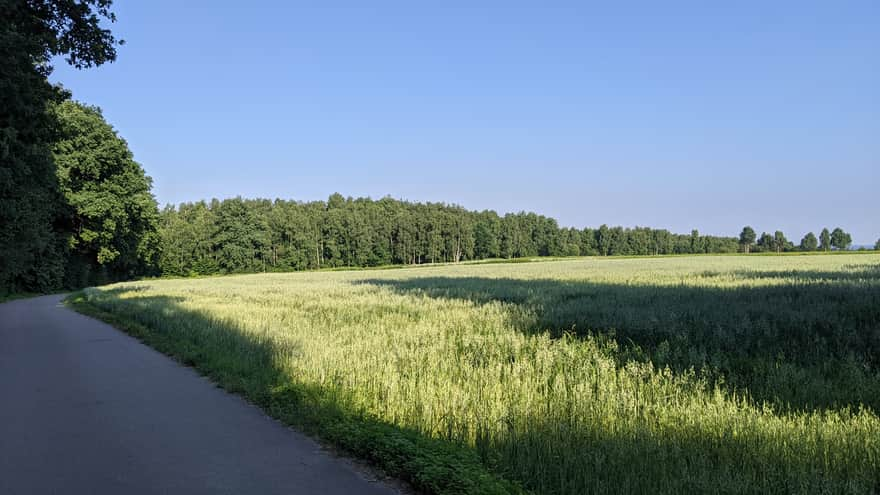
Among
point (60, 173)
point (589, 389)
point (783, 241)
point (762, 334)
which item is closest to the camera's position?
point (589, 389)

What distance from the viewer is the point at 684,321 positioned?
11.8 meters

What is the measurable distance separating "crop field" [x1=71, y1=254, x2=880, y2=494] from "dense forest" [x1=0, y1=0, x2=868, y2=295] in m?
8.65

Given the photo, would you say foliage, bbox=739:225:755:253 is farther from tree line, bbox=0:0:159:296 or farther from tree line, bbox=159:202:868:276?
tree line, bbox=0:0:159:296

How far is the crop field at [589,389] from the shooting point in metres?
4.76

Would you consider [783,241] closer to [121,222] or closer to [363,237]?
[363,237]

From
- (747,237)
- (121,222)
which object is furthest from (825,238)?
(121,222)

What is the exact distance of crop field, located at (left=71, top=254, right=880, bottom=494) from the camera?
15.6ft

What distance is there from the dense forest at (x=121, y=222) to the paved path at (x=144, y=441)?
30.9ft

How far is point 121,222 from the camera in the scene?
5066 centimetres

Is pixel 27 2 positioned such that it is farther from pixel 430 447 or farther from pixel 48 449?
pixel 430 447

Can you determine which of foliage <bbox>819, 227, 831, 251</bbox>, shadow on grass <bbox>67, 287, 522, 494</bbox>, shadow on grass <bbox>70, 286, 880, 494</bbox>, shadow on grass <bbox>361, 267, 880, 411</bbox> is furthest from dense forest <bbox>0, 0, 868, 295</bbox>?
foliage <bbox>819, 227, 831, 251</bbox>

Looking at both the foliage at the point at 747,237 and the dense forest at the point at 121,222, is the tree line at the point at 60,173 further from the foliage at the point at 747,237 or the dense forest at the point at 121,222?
the foliage at the point at 747,237

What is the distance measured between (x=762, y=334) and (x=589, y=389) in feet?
17.3

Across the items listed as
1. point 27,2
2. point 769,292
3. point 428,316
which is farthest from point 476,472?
point 27,2
